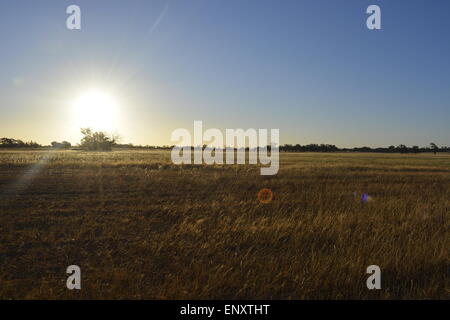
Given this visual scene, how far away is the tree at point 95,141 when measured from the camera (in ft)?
294

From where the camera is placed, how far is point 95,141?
92062mm

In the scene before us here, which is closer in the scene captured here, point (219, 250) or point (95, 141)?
point (219, 250)

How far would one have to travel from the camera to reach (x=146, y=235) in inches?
237

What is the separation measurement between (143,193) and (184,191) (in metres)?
1.78

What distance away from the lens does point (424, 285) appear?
4.00 metres

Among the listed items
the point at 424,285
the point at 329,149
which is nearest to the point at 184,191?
the point at 424,285

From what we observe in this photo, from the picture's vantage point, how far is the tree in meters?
89.5

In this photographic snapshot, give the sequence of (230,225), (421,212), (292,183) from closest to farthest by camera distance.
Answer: (230,225) → (421,212) → (292,183)

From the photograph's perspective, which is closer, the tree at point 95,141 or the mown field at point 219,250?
the mown field at point 219,250

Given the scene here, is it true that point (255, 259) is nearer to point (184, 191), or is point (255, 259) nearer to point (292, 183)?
point (184, 191)

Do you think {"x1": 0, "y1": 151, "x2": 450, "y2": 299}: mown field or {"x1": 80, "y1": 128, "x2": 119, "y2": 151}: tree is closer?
{"x1": 0, "y1": 151, "x2": 450, "y2": 299}: mown field
